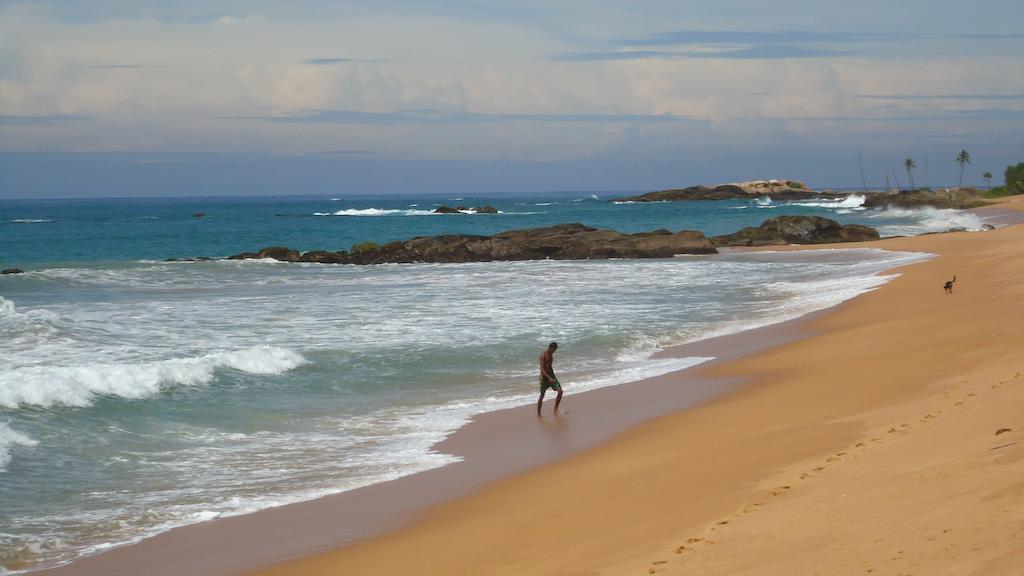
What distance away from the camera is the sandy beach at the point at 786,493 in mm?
6225

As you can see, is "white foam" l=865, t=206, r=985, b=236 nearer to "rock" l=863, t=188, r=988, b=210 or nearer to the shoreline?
"rock" l=863, t=188, r=988, b=210

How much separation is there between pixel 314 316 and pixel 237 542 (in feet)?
55.7

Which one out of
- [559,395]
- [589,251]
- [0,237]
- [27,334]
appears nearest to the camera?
[559,395]

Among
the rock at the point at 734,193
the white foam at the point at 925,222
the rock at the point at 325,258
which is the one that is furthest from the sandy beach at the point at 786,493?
the rock at the point at 734,193

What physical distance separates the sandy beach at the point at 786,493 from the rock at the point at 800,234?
128ft

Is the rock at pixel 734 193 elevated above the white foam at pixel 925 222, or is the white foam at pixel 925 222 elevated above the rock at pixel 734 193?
the rock at pixel 734 193

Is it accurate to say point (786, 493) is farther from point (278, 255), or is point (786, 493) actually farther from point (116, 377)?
point (278, 255)

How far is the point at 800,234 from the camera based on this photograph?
177 feet

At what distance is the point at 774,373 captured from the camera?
53.0 feet

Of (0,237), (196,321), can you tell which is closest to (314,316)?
(196,321)

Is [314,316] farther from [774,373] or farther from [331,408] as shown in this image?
[774,373]

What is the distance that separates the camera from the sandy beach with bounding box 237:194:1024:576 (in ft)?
20.4

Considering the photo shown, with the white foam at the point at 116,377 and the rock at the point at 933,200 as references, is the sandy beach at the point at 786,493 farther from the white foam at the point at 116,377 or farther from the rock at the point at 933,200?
the rock at the point at 933,200

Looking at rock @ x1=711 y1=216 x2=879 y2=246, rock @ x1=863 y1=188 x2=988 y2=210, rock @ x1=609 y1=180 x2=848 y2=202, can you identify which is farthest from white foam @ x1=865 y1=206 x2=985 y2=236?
rock @ x1=609 y1=180 x2=848 y2=202
